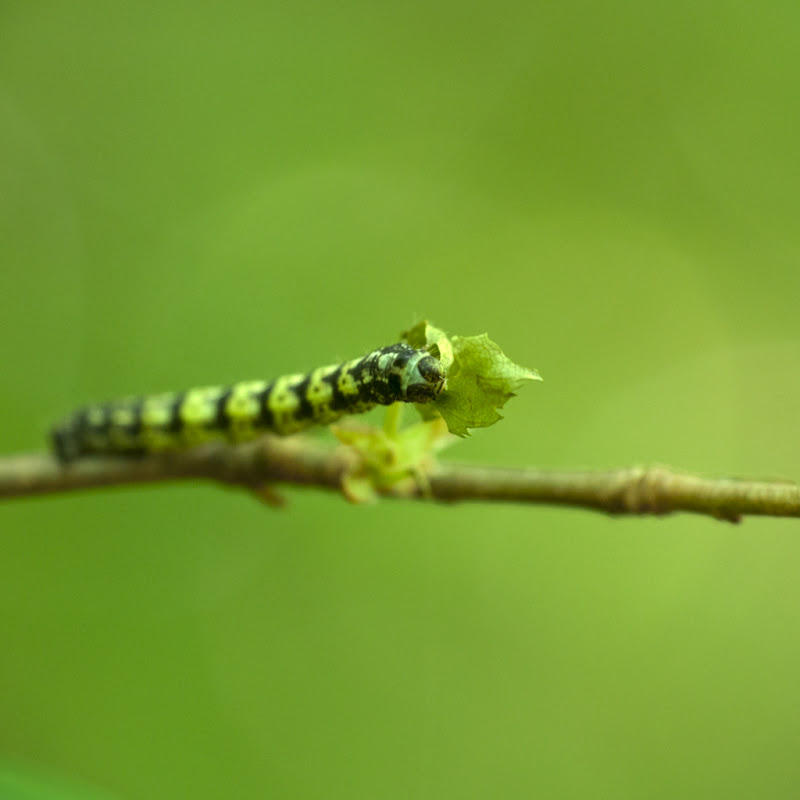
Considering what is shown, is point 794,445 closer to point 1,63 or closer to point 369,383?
point 369,383

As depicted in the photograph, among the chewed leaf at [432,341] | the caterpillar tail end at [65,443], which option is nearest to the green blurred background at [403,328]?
the caterpillar tail end at [65,443]

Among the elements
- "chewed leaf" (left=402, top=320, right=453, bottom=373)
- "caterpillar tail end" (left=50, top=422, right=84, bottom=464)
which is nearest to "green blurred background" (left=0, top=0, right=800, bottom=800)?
"caterpillar tail end" (left=50, top=422, right=84, bottom=464)

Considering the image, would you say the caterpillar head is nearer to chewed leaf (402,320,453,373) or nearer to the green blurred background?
chewed leaf (402,320,453,373)

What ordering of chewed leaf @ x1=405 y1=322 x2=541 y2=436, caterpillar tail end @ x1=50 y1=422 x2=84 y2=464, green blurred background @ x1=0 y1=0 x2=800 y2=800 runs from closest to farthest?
chewed leaf @ x1=405 y1=322 x2=541 y2=436 < caterpillar tail end @ x1=50 y1=422 x2=84 y2=464 < green blurred background @ x1=0 y1=0 x2=800 y2=800

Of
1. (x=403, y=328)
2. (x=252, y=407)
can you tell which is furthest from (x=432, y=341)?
(x=403, y=328)

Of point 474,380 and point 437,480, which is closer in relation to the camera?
point 474,380

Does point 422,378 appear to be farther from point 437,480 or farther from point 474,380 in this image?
point 437,480
